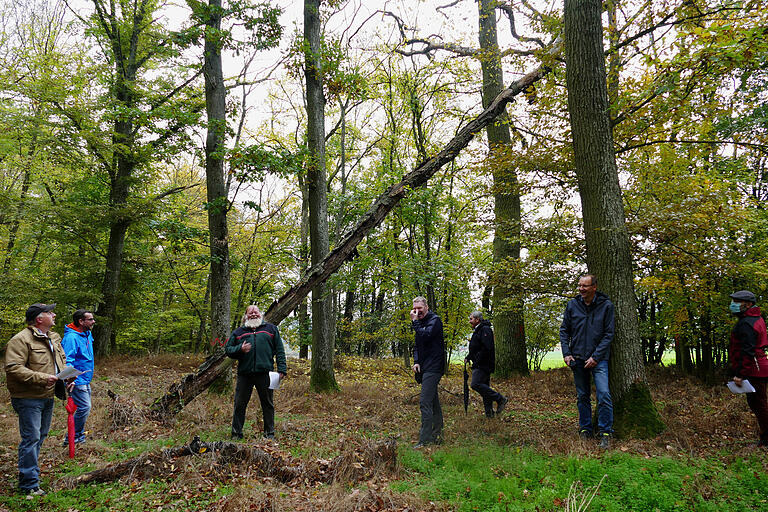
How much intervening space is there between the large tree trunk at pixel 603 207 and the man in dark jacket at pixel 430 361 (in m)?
2.44

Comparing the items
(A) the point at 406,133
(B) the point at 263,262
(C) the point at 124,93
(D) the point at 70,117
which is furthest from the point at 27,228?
(A) the point at 406,133

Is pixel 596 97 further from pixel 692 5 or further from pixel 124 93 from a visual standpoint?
pixel 124 93

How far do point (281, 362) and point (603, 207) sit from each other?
5446 mm

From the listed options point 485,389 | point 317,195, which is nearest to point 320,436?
point 485,389

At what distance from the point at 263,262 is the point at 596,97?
17.9 m

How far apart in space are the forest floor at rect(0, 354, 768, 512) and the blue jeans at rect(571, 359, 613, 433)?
251mm

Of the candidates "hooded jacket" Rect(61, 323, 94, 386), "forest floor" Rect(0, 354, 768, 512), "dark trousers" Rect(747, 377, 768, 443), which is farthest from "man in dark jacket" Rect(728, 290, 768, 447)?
"hooded jacket" Rect(61, 323, 94, 386)

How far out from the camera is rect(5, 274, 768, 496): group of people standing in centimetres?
459

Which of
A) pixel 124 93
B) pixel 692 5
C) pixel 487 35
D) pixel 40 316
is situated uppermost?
pixel 487 35

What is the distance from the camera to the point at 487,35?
1365 centimetres

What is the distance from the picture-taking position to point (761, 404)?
541 centimetres

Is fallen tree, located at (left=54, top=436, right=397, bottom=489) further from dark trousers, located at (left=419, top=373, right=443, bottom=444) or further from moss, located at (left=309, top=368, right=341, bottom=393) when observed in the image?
moss, located at (left=309, top=368, right=341, bottom=393)

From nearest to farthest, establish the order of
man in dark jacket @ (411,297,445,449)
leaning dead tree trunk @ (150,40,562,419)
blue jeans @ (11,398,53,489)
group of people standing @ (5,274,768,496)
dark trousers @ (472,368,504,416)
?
1. blue jeans @ (11,398,53,489)
2. group of people standing @ (5,274,768,496)
3. man in dark jacket @ (411,297,445,449)
4. leaning dead tree trunk @ (150,40,562,419)
5. dark trousers @ (472,368,504,416)

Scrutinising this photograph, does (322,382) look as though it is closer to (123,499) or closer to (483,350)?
(483,350)
